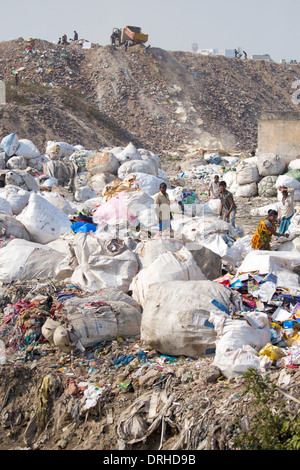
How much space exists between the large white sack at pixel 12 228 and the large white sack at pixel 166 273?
7.04 ft

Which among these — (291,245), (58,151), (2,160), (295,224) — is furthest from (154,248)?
(58,151)

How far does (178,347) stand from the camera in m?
3.19

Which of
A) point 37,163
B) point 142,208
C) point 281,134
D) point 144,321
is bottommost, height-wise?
point 144,321

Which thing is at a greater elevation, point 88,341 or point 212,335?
point 212,335

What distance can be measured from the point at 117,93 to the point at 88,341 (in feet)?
70.6

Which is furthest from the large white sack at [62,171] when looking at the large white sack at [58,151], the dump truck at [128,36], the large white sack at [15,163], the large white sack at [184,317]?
the dump truck at [128,36]

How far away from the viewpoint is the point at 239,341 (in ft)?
9.66

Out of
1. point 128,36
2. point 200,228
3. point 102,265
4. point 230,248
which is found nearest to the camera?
point 102,265

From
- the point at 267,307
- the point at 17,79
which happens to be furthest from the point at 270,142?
the point at 17,79

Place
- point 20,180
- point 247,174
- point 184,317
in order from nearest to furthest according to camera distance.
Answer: point 184,317, point 20,180, point 247,174

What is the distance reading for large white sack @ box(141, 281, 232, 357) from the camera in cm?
312

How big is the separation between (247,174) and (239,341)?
7.41m

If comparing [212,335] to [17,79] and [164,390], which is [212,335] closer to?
[164,390]

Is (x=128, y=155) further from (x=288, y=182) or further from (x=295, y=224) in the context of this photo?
(x=295, y=224)
